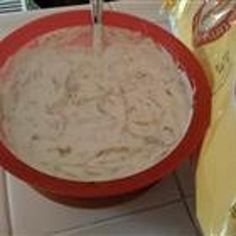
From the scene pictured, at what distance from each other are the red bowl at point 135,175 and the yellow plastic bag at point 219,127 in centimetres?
1

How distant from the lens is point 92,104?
2.06 ft

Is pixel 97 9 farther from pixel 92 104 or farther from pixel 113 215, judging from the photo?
pixel 113 215

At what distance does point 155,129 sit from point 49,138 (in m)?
0.10

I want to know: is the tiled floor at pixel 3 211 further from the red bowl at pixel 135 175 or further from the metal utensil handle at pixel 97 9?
the metal utensil handle at pixel 97 9

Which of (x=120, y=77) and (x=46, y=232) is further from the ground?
(x=120, y=77)

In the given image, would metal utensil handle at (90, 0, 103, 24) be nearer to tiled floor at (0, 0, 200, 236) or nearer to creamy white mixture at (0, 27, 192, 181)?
creamy white mixture at (0, 27, 192, 181)

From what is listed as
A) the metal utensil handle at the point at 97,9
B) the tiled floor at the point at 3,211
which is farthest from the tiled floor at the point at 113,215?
the metal utensil handle at the point at 97,9

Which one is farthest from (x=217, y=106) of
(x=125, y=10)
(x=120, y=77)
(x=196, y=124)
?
(x=125, y=10)

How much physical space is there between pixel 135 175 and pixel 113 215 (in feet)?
0.23

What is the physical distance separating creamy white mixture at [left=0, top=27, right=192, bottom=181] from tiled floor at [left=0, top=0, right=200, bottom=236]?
5 cm

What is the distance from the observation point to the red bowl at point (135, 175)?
0.53 meters

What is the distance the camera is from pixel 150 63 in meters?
0.67

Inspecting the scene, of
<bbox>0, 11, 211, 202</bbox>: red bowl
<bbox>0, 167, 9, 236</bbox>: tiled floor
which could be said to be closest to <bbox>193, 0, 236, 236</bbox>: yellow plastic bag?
<bbox>0, 11, 211, 202</bbox>: red bowl

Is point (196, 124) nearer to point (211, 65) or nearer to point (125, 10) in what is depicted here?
point (211, 65)
